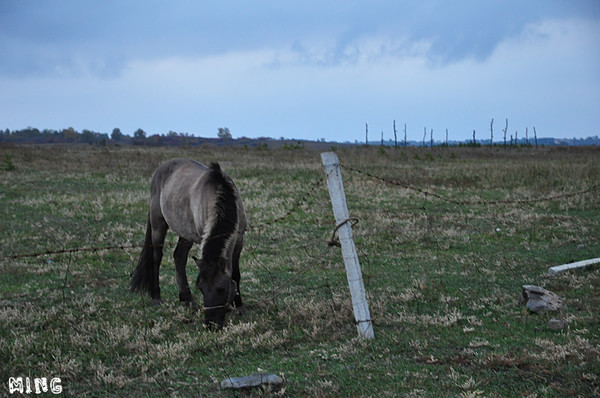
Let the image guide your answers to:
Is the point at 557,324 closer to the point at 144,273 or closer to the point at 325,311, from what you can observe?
the point at 325,311

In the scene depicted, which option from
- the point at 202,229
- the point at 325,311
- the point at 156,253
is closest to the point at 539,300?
the point at 325,311

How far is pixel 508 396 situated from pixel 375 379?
41.3 inches

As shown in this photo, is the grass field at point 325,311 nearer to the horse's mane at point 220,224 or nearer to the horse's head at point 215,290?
the horse's head at point 215,290

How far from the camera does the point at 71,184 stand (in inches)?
805

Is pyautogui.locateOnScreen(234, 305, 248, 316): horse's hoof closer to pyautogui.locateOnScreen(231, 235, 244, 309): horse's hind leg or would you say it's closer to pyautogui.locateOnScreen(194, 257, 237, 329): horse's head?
pyautogui.locateOnScreen(231, 235, 244, 309): horse's hind leg

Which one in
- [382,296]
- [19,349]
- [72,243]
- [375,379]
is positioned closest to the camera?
[375,379]

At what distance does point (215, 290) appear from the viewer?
5793 mm

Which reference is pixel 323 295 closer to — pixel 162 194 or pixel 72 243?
pixel 162 194

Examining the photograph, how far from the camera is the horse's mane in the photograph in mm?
5801

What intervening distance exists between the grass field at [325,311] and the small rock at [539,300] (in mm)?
147

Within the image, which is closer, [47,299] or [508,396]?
[508,396]

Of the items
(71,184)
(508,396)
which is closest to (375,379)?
(508,396)

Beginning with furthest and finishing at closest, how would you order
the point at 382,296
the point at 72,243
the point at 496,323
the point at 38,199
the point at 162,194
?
the point at 38,199 → the point at 72,243 → the point at 162,194 → the point at 382,296 → the point at 496,323

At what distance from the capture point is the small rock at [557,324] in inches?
217
